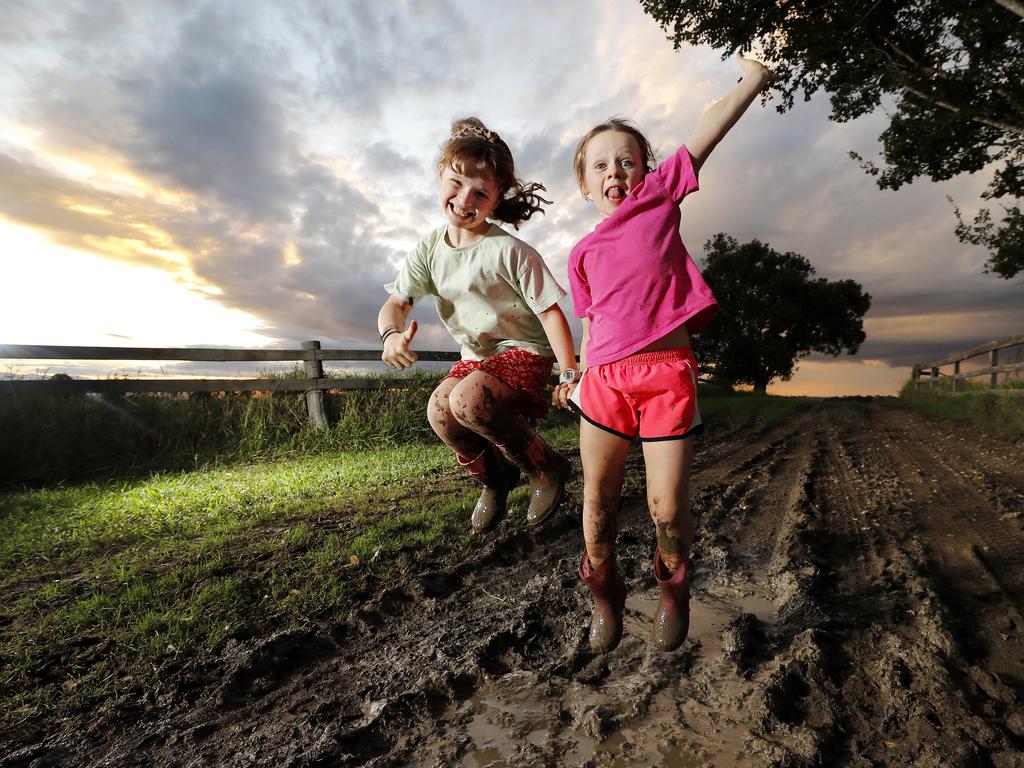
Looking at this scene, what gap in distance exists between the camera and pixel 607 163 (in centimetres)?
204

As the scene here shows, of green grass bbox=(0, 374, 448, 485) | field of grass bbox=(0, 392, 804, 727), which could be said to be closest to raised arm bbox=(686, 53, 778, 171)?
field of grass bbox=(0, 392, 804, 727)

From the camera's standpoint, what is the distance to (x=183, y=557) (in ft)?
11.0

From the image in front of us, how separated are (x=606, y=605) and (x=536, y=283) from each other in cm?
143

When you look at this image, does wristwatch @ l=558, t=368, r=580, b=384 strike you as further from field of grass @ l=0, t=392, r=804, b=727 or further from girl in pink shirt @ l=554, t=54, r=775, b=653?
field of grass @ l=0, t=392, r=804, b=727

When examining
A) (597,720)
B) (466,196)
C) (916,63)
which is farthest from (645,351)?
(916,63)

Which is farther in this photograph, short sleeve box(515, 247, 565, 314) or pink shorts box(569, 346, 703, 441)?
short sleeve box(515, 247, 565, 314)

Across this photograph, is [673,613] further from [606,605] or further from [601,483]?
[601,483]

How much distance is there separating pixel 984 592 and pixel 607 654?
201cm

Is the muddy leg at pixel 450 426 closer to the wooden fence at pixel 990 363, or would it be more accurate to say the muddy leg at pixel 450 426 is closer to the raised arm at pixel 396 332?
the raised arm at pixel 396 332

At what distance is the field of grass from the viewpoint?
7.43 feet

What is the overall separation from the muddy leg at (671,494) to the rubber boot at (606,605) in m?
0.21

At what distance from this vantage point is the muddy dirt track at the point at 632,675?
1650mm

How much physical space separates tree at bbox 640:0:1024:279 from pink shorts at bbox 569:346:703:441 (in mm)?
10026

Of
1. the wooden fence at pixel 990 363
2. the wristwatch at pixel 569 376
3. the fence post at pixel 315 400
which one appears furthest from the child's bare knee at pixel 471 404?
the wooden fence at pixel 990 363
